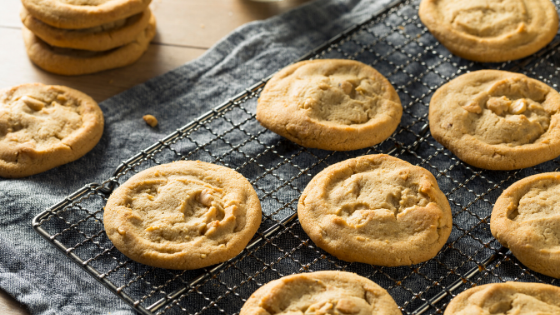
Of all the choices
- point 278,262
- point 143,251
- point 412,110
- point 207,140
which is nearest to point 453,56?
point 412,110

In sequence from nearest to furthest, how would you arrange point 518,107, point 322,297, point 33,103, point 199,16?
point 322,297
point 518,107
point 33,103
point 199,16

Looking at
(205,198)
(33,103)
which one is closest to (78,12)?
(33,103)

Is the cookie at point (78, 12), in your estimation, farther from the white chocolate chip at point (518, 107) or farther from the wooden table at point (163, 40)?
the white chocolate chip at point (518, 107)

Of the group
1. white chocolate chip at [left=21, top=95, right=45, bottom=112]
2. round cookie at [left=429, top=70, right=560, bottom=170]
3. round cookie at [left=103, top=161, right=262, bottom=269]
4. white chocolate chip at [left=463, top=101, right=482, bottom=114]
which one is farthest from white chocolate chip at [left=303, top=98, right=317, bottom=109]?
white chocolate chip at [left=21, top=95, right=45, bottom=112]

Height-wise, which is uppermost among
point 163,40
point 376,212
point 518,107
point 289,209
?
point 163,40

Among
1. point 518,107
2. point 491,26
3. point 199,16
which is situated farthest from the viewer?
point 199,16

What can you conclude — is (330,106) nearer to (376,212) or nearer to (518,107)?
(376,212)

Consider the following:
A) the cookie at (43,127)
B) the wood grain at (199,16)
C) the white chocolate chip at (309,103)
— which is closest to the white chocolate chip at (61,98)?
the cookie at (43,127)
